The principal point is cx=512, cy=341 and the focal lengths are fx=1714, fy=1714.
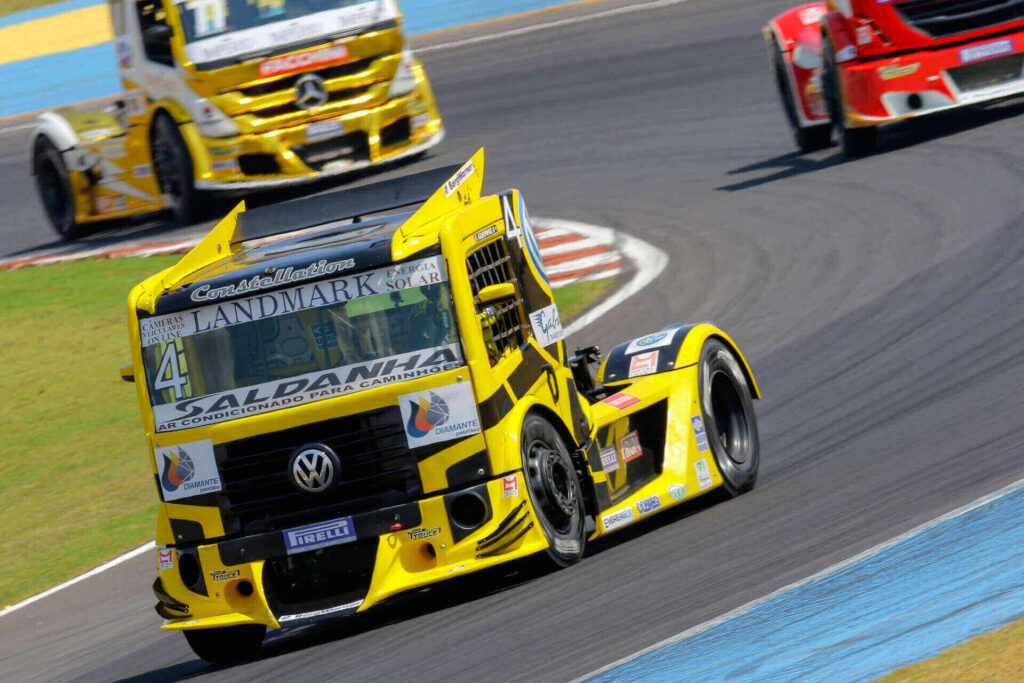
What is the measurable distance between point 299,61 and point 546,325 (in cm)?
1053

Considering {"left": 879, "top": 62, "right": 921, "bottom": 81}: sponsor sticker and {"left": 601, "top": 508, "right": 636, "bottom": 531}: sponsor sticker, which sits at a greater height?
{"left": 601, "top": 508, "right": 636, "bottom": 531}: sponsor sticker

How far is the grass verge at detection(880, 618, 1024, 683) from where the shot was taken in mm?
4441

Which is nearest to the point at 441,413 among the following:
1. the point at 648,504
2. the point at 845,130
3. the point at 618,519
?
the point at 618,519

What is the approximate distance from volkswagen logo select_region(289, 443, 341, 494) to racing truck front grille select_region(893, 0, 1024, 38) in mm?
10149

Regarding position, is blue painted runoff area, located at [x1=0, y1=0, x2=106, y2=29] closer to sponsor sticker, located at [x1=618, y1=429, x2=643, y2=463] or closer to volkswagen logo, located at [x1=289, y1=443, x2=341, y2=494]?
sponsor sticker, located at [x1=618, y1=429, x2=643, y2=463]

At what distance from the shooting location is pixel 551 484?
7387mm

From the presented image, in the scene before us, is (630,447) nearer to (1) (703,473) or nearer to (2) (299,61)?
(1) (703,473)

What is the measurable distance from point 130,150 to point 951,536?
13.9 meters

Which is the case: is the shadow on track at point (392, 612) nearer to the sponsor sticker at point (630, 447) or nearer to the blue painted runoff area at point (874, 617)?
the sponsor sticker at point (630, 447)

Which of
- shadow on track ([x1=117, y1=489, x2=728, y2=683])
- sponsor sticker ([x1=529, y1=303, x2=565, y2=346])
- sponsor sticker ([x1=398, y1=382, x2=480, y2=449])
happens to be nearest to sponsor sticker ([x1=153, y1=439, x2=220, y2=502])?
shadow on track ([x1=117, y1=489, x2=728, y2=683])

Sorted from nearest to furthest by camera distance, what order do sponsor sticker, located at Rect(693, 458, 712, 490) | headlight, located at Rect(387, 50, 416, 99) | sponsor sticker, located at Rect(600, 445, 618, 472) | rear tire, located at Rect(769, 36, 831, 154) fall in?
sponsor sticker, located at Rect(600, 445, 618, 472), sponsor sticker, located at Rect(693, 458, 712, 490), rear tire, located at Rect(769, 36, 831, 154), headlight, located at Rect(387, 50, 416, 99)

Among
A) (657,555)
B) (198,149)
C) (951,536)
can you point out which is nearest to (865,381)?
(657,555)

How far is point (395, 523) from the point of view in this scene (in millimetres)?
7098

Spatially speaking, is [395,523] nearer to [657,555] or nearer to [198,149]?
[657,555]
